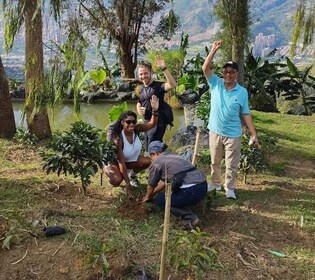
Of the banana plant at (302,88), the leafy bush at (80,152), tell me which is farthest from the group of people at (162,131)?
the banana plant at (302,88)

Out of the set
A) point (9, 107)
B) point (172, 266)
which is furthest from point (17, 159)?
point (172, 266)

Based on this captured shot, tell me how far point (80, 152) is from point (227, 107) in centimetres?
146

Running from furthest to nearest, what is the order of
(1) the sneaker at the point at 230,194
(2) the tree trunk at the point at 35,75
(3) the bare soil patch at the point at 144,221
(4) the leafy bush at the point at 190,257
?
(2) the tree trunk at the point at 35,75
(1) the sneaker at the point at 230,194
(3) the bare soil patch at the point at 144,221
(4) the leafy bush at the point at 190,257

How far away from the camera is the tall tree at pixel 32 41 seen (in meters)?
4.16

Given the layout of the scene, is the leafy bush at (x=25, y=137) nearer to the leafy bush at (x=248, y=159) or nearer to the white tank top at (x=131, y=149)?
the white tank top at (x=131, y=149)

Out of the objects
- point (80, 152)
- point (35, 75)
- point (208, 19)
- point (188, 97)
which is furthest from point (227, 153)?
point (188, 97)

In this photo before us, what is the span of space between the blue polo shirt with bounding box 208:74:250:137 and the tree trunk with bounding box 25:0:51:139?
1.93 meters

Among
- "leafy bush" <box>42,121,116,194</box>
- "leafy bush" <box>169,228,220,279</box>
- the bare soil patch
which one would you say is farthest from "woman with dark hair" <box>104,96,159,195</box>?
"leafy bush" <box>169,228,220,279</box>

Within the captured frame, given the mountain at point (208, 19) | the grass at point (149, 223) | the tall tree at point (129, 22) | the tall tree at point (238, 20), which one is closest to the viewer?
the grass at point (149, 223)

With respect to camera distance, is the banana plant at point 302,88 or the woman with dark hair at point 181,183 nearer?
the woman with dark hair at point 181,183

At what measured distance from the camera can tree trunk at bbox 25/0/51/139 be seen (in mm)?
4980

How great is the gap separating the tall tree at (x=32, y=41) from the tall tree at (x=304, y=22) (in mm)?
3661

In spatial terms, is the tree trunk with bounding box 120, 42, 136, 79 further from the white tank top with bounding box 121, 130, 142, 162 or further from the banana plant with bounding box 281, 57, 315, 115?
the white tank top with bounding box 121, 130, 142, 162

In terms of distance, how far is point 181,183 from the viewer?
12.4ft
